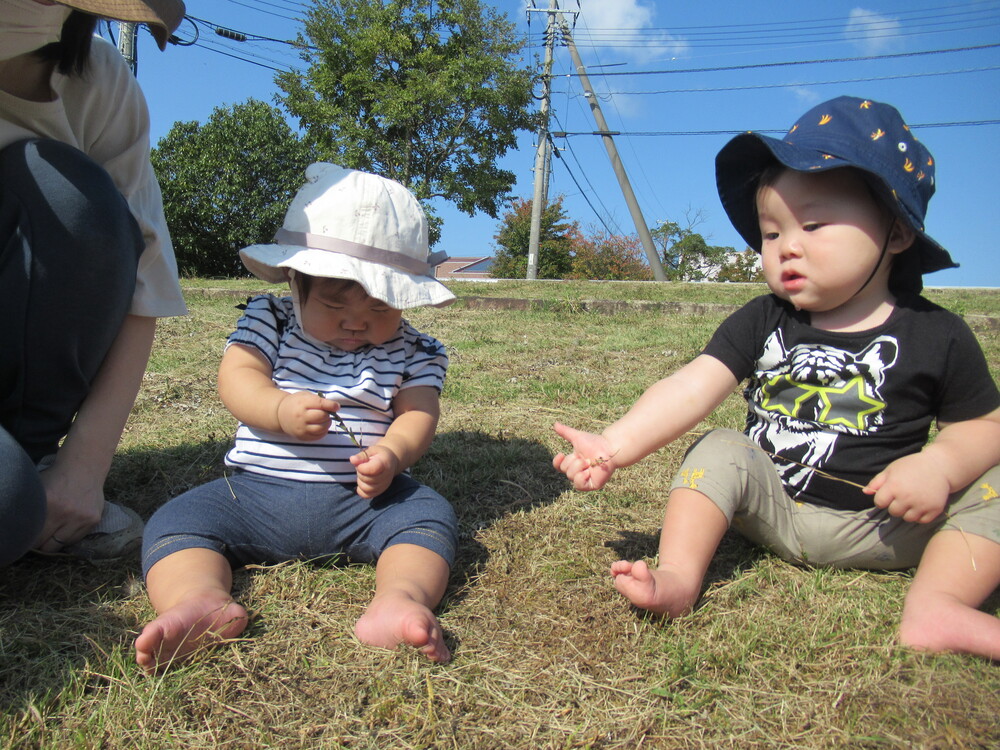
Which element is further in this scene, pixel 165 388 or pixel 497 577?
pixel 165 388

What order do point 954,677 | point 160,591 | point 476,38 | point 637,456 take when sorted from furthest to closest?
point 476,38 < point 637,456 < point 160,591 < point 954,677

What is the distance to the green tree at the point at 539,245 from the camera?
98.9 ft

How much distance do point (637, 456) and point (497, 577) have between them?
1.45 feet

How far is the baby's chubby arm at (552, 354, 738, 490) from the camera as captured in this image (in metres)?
1.70

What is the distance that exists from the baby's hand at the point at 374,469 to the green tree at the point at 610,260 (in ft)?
85.4

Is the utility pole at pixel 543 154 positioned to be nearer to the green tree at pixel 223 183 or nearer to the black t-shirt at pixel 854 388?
the green tree at pixel 223 183

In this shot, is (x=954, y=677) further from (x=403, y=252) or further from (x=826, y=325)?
(x=403, y=252)

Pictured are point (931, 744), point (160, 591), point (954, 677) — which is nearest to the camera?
point (931, 744)

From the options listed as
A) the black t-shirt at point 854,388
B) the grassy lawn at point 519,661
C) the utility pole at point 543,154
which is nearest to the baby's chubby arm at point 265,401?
the grassy lawn at point 519,661

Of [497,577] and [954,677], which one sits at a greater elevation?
[954,677]

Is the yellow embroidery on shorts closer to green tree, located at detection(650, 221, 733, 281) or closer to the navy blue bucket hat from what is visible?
the navy blue bucket hat

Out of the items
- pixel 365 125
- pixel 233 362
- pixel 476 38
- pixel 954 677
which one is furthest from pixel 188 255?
pixel 954 677

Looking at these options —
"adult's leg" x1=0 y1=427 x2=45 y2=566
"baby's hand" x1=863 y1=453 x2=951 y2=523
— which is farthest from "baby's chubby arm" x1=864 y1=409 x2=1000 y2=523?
"adult's leg" x1=0 y1=427 x2=45 y2=566

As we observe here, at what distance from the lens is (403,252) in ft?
6.66
